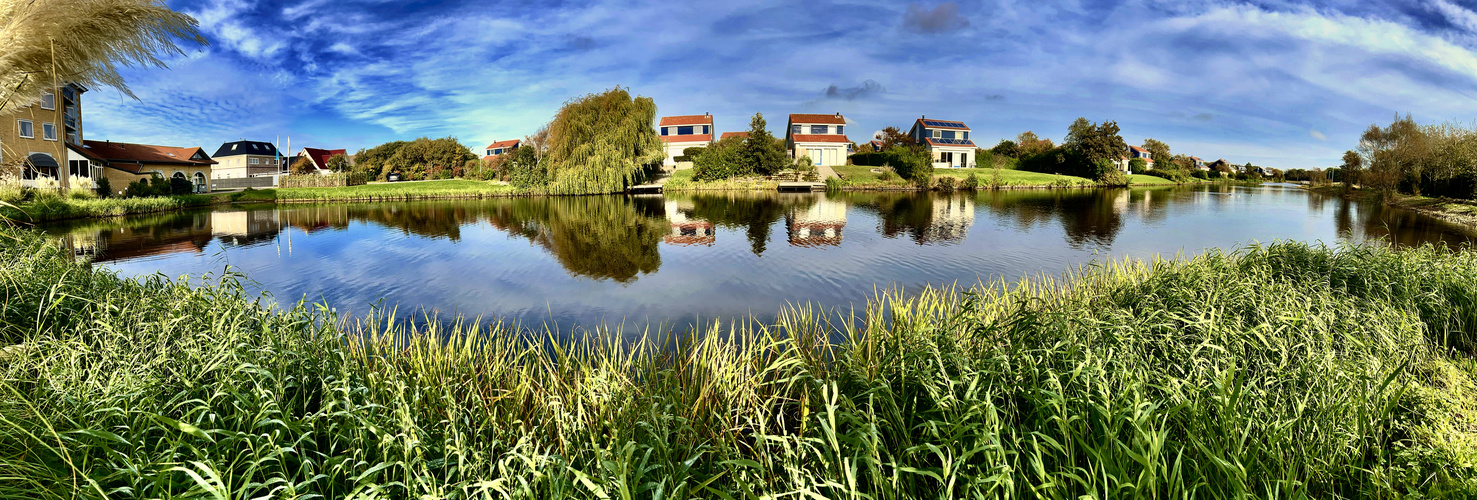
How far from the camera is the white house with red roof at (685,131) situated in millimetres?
63875

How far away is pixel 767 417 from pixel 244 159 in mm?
82702

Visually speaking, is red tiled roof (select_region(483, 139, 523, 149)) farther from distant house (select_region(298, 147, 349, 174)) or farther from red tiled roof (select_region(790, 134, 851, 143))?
red tiled roof (select_region(790, 134, 851, 143))

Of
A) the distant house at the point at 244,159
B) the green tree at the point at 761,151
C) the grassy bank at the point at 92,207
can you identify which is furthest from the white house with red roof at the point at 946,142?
the distant house at the point at 244,159

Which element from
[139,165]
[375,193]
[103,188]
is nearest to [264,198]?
[375,193]

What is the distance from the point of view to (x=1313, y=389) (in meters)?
3.81

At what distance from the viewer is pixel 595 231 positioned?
20.5 metres

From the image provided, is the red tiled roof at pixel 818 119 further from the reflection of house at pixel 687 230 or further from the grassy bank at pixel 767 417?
the grassy bank at pixel 767 417

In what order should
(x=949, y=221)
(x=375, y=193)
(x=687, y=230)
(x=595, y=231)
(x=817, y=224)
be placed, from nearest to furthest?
(x=595, y=231)
(x=687, y=230)
(x=817, y=224)
(x=949, y=221)
(x=375, y=193)

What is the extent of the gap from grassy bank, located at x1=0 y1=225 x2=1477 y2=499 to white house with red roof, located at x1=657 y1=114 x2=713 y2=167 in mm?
59607

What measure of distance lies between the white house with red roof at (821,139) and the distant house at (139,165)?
4678 centimetres

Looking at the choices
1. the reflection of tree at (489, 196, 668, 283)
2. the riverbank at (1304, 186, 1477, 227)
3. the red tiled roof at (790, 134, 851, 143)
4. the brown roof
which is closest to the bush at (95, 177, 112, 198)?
the brown roof

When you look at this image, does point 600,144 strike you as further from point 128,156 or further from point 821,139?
point 128,156

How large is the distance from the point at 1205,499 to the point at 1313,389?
5.84 feet

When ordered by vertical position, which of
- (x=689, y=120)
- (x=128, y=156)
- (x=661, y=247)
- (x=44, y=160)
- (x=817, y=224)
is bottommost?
(x=661, y=247)
